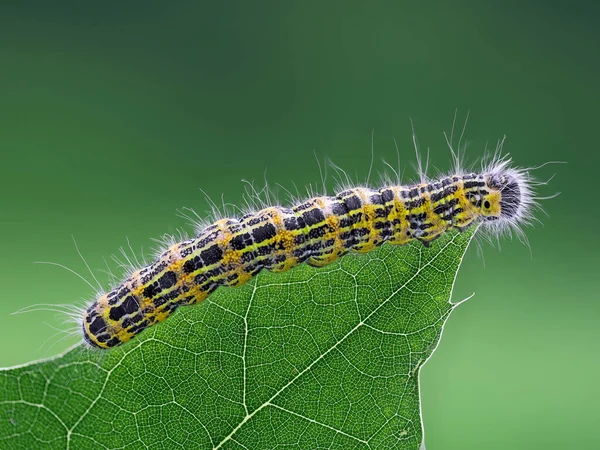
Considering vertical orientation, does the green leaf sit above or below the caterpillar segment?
below

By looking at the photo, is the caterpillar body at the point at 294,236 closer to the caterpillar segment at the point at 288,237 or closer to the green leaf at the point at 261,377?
the caterpillar segment at the point at 288,237

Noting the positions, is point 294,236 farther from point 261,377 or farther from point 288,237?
point 261,377

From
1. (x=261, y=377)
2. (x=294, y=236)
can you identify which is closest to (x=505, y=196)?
(x=294, y=236)

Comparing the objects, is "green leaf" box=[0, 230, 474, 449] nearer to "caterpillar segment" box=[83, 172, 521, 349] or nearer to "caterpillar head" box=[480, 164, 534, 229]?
"caterpillar segment" box=[83, 172, 521, 349]

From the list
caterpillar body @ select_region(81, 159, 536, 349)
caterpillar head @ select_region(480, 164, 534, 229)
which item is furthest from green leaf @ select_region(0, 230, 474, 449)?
caterpillar head @ select_region(480, 164, 534, 229)

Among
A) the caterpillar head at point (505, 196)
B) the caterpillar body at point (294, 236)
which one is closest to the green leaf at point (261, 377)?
the caterpillar body at point (294, 236)
